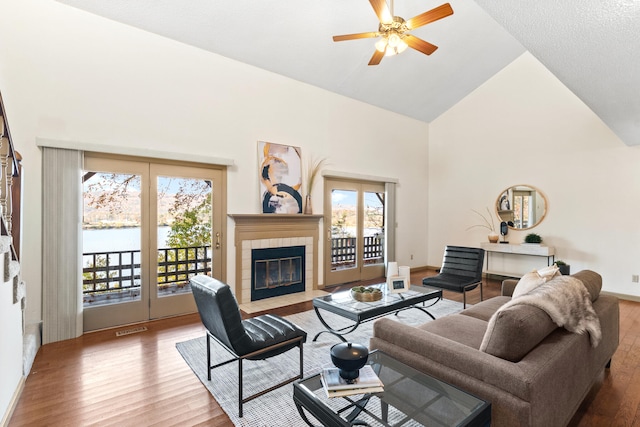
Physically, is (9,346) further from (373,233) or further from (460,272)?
(373,233)

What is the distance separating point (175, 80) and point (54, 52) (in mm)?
1182

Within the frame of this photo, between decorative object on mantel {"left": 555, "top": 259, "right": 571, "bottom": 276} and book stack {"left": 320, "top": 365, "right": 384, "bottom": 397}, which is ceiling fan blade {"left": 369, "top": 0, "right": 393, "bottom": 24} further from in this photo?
decorative object on mantel {"left": 555, "top": 259, "right": 571, "bottom": 276}

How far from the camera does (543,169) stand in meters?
5.72

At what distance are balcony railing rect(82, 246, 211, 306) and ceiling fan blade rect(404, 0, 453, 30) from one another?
→ 3.59 m

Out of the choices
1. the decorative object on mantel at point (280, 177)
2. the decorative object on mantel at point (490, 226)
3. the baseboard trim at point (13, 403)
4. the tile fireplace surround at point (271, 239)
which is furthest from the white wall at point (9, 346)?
the decorative object on mantel at point (490, 226)

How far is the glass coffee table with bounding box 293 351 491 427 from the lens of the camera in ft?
4.47

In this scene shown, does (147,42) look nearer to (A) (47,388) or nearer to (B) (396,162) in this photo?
(A) (47,388)

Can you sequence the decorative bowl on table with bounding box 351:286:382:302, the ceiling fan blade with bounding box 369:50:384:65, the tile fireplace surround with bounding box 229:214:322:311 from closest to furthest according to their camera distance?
1. the decorative bowl on table with bounding box 351:286:382:302
2. the ceiling fan blade with bounding box 369:50:384:65
3. the tile fireplace surround with bounding box 229:214:322:311

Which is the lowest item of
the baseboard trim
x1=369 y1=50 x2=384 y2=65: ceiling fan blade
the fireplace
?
the baseboard trim

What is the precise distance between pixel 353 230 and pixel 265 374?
377cm

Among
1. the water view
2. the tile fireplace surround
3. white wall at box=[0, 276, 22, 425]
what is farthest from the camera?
the tile fireplace surround

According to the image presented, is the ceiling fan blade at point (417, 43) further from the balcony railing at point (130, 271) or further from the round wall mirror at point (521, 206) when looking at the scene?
the round wall mirror at point (521, 206)

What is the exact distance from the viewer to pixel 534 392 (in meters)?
1.38

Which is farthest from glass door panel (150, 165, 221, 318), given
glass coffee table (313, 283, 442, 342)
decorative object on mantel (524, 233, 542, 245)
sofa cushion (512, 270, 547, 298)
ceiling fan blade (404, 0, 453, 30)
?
decorative object on mantel (524, 233, 542, 245)
